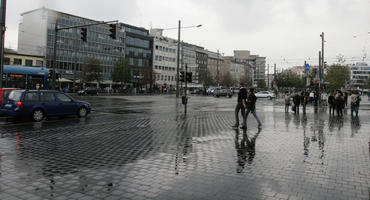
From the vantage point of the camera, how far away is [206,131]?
1157cm

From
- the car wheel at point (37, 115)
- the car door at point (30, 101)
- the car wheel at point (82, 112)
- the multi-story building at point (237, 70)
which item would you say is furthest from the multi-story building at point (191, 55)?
the car wheel at point (37, 115)

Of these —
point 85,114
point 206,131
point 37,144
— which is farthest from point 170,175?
point 85,114

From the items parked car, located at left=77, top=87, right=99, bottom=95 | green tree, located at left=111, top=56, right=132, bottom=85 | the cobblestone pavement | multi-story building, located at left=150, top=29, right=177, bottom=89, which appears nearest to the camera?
the cobblestone pavement

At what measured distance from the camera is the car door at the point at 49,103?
14.5 metres

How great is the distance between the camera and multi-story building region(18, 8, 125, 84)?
71.6m

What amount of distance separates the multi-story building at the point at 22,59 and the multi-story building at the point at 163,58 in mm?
42067

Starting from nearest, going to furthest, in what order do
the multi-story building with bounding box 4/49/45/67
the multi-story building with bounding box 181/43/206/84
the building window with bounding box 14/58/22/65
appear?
the multi-story building with bounding box 4/49/45/67, the building window with bounding box 14/58/22/65, the multi-story building with bounding box 181/43/206/84

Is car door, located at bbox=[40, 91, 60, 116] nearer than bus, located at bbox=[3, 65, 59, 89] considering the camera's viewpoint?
Yes

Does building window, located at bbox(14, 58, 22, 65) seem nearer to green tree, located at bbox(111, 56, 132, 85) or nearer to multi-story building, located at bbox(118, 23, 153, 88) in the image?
green tree, located at bbox(111, 56, 132, 85)

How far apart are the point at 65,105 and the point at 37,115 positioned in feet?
5.25

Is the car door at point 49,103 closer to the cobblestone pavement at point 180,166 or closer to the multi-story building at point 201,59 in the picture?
the cobblestone pavement at point 180,166

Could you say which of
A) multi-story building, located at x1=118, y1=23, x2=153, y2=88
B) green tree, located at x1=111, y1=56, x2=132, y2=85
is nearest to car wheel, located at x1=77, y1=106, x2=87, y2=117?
green tree, located at x1=111, y1=56, x2=132, y2=85

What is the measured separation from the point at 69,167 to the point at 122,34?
8993 centimetres

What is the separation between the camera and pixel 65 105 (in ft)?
50.5
